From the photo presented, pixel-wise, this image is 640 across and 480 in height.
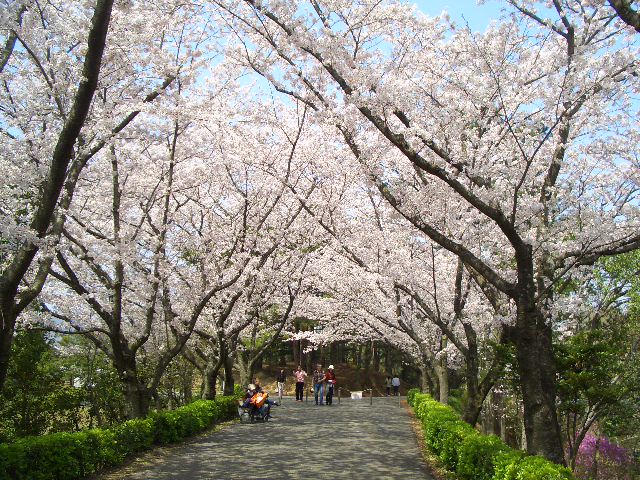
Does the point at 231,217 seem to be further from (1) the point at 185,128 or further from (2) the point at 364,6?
(2) the point at 364,6

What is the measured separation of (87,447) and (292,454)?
12.4 feet

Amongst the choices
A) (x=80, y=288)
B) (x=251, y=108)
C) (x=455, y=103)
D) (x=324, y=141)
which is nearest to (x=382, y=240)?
(x=324, y=141)

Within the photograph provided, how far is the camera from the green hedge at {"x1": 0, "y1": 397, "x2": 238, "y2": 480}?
270 inches

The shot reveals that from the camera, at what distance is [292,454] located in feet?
34.6

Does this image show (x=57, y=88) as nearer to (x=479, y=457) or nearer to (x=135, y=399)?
(x=135, y=399)

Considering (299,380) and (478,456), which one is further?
(299,380)

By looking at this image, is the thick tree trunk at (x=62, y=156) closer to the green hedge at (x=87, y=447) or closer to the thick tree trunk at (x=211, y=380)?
the green hedge at (x=87, y=447)

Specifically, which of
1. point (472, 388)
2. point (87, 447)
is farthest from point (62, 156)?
point (472, 388)

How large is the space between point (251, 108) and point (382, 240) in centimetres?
421

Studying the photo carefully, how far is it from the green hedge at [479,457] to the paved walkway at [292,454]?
1.77 feet

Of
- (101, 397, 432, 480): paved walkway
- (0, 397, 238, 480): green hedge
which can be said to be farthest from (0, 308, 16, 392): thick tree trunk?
(101, 397, 432, 480): paved walkway

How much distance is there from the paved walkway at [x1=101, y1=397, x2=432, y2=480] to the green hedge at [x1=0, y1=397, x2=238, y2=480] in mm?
292

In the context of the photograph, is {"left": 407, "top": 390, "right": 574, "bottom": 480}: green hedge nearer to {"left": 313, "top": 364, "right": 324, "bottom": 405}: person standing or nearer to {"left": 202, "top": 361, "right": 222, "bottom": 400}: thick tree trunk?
{"left": 202, "top": 361, "right": 222, "bottom": 400}: thick tree trunk

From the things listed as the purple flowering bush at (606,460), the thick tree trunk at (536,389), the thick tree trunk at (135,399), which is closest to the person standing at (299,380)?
the purple flowering bush at (606,460)
